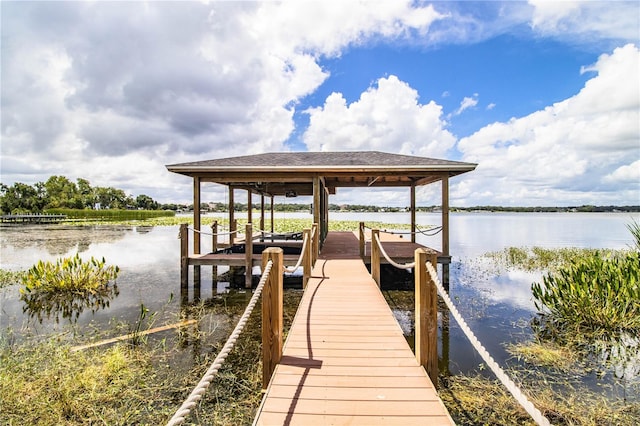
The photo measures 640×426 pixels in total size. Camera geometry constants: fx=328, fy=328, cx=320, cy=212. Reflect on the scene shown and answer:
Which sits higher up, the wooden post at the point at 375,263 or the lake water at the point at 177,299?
the wooden post at the point at 375,263

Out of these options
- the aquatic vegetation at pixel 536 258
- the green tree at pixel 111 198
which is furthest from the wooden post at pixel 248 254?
the green tree at pixel 111 198

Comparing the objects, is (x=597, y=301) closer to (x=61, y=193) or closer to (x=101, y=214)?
(x=101, y=214)

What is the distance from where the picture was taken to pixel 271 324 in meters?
3.36

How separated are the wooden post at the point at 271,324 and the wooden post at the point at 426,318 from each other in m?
1.43

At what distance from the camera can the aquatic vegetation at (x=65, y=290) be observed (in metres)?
7.68

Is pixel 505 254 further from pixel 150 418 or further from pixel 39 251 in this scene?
pixel 39 251

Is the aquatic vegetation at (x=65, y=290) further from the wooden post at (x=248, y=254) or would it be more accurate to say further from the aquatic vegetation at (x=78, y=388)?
the wooden post at (x=248, y=254)

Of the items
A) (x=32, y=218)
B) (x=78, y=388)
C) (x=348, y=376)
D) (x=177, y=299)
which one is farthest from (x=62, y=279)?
(x=32, y=218)

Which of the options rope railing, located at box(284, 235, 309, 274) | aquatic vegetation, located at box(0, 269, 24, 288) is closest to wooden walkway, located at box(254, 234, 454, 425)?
rope railing, located at box(284, 235, 309, 274)

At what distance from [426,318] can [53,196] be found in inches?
2902

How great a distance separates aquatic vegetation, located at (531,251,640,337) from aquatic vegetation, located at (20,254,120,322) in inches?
397

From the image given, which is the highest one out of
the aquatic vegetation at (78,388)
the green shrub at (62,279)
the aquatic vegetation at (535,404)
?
the green shrub at (62,279)

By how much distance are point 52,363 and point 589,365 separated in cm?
771

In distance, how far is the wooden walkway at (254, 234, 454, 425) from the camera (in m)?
2.50
